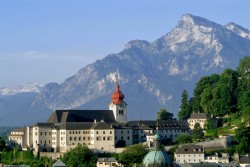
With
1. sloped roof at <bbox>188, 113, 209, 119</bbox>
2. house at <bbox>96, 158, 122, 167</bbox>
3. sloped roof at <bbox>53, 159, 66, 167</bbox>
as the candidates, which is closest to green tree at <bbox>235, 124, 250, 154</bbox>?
sloped roof at <bbox>188, 113, 209, 119</bbox>

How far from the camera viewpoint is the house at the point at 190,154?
9762 cm

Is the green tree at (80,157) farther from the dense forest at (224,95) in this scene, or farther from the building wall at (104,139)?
the dense forest at (224,95)

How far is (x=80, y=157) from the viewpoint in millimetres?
96625

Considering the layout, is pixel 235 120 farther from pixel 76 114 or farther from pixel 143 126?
pixel 76 114

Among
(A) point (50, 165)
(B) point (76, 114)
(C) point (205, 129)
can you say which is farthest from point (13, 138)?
(C) point (205, 129)

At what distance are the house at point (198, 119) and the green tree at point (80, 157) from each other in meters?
22.3

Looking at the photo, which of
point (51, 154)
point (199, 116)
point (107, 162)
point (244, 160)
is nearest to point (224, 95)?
point (199, 116)

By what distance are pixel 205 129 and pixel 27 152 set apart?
25174 millimetres

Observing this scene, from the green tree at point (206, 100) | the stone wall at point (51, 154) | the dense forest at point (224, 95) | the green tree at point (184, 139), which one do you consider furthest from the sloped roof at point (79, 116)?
the dense forest at point (224, 95)

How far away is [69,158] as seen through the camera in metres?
97.0

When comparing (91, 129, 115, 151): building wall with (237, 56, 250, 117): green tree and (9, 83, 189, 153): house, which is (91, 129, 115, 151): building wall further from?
(237, 56, 250, 117): green tree

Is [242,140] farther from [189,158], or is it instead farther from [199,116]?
[199,116]

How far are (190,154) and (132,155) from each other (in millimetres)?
7142

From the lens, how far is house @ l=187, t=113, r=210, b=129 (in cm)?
11562
